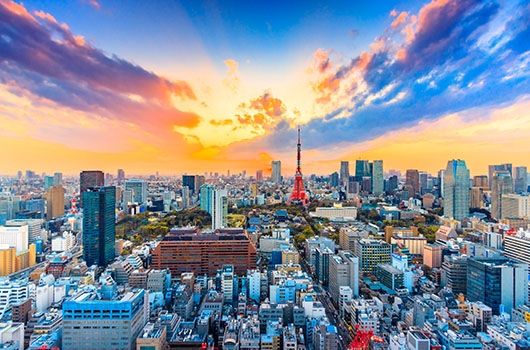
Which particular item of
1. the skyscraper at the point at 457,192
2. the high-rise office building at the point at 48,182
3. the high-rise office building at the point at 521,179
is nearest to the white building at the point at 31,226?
the high-rise office building at the point at 48,182

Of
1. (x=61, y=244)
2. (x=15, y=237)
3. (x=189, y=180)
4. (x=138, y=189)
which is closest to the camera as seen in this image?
(x=15, y=237)

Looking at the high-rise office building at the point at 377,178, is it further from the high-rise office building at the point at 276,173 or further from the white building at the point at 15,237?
the white building at the point at 15,237

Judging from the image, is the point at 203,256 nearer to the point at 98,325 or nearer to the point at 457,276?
the point at 98,325

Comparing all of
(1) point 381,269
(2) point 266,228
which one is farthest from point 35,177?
(1) point 381,269

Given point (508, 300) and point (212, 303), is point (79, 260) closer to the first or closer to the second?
point (212, 303)

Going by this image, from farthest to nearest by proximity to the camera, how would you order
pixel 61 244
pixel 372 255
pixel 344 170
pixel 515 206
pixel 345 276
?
pixel 344 170 < pixel 515 206 < pixel 61 244 < pixel 372 255 < pixel 345 276

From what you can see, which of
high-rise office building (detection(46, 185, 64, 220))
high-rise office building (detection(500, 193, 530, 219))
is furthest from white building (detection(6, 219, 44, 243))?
high-rise office building (detection(500, 193, 530, 219))

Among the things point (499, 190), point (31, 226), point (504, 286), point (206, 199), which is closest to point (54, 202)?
point (31, 226)
